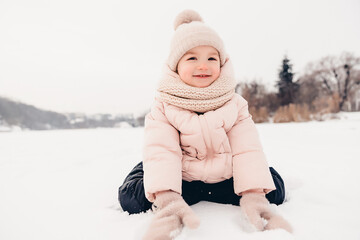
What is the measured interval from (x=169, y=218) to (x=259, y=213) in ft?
1.17

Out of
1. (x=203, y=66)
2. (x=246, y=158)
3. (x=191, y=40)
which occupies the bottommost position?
(x=246, y=158)

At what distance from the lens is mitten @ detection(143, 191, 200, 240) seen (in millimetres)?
738

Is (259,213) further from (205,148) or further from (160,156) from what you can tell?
(160,156)

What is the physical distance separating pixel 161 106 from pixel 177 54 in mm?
309

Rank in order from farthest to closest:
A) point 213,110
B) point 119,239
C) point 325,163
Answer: point 325,163 → point 213,110 → point 119,239

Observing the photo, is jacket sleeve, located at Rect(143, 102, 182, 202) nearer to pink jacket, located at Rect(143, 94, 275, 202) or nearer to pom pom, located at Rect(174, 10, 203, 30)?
pink jacket, located at Rect(143, 94, 275, 202)

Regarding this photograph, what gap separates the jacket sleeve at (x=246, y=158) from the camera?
983 mm

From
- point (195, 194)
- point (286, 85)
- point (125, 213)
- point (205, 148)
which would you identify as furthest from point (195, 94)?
point (286, 85)

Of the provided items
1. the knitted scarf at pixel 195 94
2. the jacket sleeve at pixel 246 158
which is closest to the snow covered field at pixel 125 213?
the jacket sleeve at pixel 246 158

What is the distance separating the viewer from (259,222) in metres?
0.81

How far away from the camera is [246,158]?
1.06 metres

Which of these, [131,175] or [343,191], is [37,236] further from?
[343,191]

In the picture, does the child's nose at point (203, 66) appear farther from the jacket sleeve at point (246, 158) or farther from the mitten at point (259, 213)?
the mitten at point (259, 213)

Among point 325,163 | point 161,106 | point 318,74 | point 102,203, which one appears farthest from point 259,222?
point 318,74
